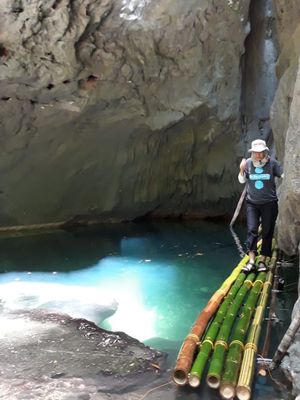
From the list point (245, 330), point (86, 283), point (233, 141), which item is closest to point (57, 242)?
point (86, 283)

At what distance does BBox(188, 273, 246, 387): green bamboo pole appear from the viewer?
10.5 feet

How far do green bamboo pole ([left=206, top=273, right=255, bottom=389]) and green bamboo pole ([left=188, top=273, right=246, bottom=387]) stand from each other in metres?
0.05

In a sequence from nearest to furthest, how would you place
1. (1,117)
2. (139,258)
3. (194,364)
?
1. (194,364)
2. (139,258)
3. (1,117)

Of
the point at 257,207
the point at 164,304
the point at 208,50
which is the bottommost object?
the point at 164,304

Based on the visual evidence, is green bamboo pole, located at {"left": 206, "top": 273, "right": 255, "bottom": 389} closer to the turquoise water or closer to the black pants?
the turquoise water

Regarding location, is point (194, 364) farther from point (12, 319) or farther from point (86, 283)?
point (86, 283)

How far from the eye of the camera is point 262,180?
16.4ft

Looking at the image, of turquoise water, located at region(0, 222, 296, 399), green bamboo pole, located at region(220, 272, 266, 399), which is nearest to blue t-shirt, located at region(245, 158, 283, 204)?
green bamboo pole, located at region(220, 272, 266, 399)

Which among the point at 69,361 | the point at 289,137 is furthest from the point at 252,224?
the point at 69,361

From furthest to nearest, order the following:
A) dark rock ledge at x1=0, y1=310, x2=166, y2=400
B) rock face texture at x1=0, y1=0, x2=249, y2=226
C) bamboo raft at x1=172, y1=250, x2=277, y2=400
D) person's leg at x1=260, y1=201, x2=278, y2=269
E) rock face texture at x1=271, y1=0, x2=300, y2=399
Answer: rock face texture at x1=0, y1=0, x2=249, y2=226 < person's leg at x1=260, y1=201, x2=278, y2=269 < rock face texture at x1=271, y1=0, x2=300, y2=399 < dark rock ledge at x1=0, y1=310, x2=166, y2=400 < bamboo raft at x1=172, y1=250, x2=277, y2=400

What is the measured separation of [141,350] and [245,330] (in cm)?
89

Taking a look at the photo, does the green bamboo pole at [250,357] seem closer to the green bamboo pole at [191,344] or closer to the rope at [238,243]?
the green bamboo pole at [191,344]

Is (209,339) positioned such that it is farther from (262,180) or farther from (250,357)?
(262,180)

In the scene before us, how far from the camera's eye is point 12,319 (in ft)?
15.1
